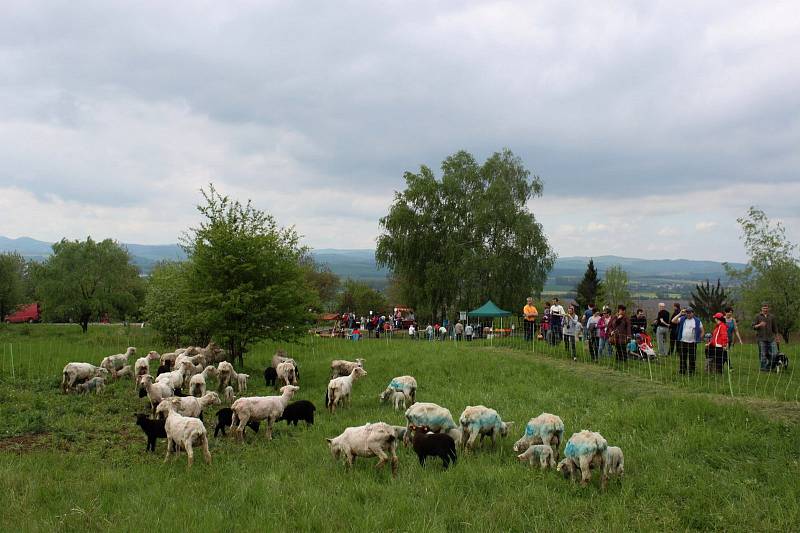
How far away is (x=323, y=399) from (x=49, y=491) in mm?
8037

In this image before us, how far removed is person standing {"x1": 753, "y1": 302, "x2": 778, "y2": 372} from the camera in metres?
16.5

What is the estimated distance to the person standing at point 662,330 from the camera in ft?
66.2

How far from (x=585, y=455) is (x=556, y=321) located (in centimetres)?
1574

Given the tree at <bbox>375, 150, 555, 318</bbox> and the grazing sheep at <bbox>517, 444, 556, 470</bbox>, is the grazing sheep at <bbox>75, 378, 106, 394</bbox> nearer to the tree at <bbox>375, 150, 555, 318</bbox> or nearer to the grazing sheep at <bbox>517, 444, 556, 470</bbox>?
the grazing sheep at <bbox>517, 444, 556, 470</bbox>

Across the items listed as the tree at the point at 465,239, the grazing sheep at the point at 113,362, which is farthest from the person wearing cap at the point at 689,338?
the tree at the point at 465,239

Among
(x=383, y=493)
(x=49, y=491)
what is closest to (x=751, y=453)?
(x=383, y=493)

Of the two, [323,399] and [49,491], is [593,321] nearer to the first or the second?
[323,399]

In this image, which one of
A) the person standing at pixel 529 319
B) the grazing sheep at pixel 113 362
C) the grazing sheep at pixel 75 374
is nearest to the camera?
the grazing sheep at pixel 75 374

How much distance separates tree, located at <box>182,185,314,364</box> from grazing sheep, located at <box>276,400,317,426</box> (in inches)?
340

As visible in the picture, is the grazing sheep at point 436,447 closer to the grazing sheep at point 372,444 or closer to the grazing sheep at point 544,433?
the grazing sheep at point 372,444

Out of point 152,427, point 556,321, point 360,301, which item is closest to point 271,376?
point 152,427

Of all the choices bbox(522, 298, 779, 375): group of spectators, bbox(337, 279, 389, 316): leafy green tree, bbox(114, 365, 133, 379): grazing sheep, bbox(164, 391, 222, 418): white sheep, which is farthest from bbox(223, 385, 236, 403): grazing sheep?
bbox(337, 279, 389, 316): leafy green tree

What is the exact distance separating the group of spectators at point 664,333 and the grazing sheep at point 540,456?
8186mm

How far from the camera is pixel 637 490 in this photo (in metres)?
7.91
